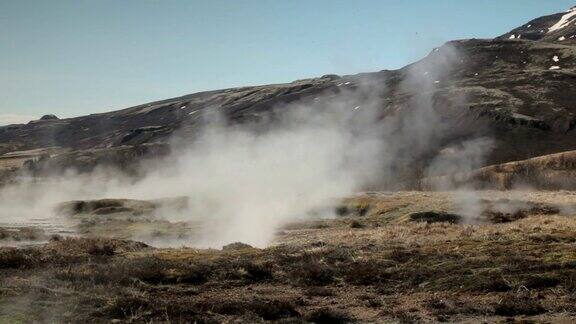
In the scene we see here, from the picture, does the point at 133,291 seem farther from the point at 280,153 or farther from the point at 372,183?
the point at 280,153

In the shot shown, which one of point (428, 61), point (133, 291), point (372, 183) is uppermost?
point (428, 61)

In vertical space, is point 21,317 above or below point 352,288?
above

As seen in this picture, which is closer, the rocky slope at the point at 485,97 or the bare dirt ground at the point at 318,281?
the bare dirt ground at the point at 318,281

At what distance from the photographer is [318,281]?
2433 centimetres

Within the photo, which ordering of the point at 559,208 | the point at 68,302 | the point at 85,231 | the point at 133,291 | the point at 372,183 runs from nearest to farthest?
1. the point at 68,302
2. the point at 133,291
3. the point at 559,208
4. the point at 85,231
5. the point at 372,183

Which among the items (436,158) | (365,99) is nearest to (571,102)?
(436,158)

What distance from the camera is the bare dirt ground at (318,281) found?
18.3 m

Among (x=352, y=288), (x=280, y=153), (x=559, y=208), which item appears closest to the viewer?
(x=352, y=288)

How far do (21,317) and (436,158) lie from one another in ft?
325

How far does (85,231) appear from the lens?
186ft

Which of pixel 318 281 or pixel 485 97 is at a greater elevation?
pixel 485 97

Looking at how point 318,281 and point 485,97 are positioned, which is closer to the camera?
point 318,281

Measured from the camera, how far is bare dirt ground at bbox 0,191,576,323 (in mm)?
18266

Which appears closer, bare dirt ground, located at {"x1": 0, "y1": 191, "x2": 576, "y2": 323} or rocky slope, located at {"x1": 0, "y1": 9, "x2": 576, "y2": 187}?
bare dirt ground, located at {"x1": 0, "y1": 191, "x2": 576, "y2": 323}
